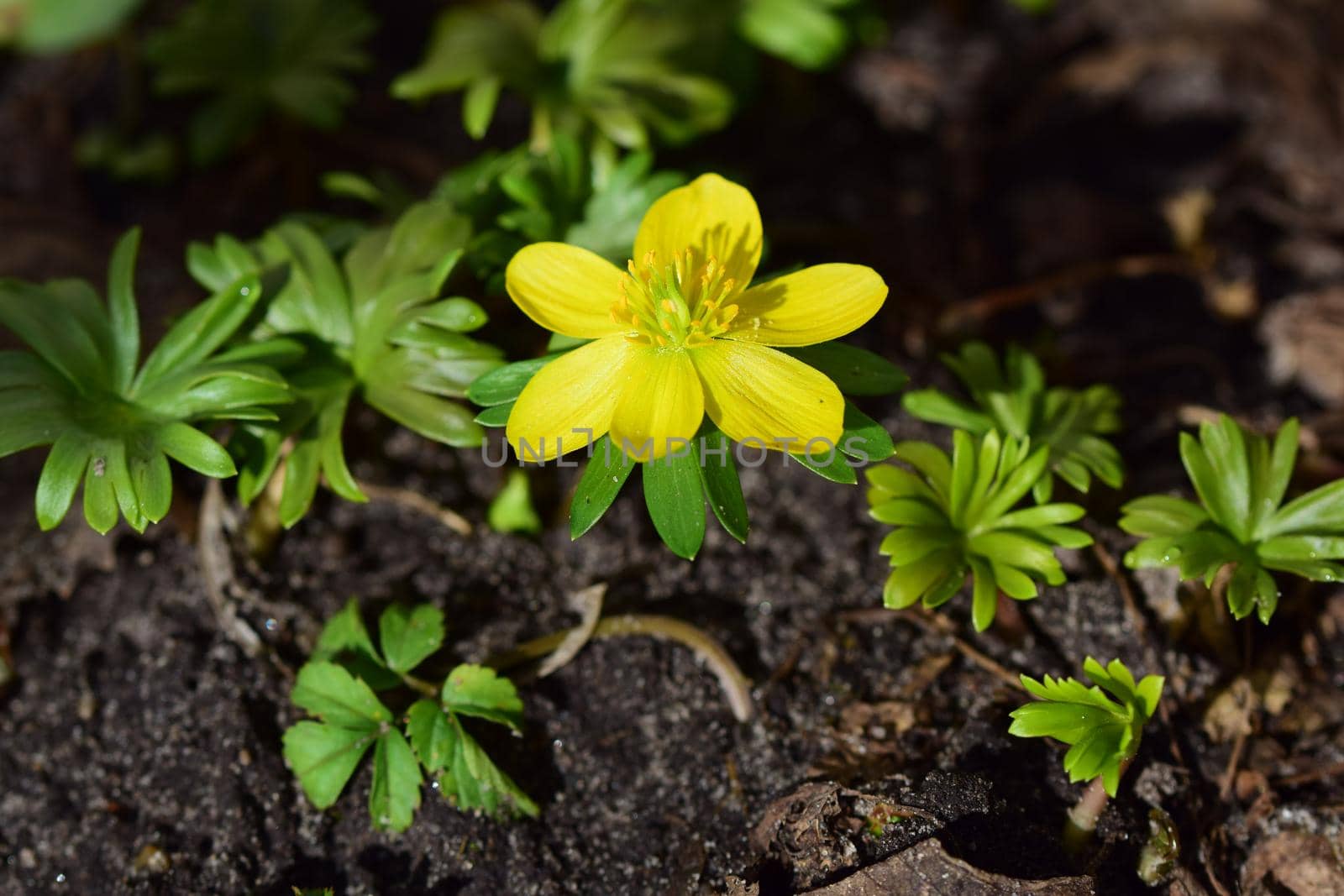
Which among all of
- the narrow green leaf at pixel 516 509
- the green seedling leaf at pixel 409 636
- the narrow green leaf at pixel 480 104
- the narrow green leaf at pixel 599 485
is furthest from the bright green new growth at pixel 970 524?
the narrow green leaf at pixel 480 104

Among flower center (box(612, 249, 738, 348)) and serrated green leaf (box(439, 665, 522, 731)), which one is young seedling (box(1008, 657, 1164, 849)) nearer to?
flower center (box(612, 249, 738, 348))

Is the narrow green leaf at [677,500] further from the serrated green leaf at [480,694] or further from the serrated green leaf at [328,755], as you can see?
the serrated green leaf at [328,755]

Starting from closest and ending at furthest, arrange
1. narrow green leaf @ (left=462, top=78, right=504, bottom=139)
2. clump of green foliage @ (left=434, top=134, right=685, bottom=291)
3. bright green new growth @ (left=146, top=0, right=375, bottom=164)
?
1. clump of green foliage @ (left=434, top=134, right=685, bottom=291)
2. narrow green leaf @ (left=462, top=78, right=504, bottom=139)
3. bright green new growth @ (left=146, top=0, right=375, bottom=164)

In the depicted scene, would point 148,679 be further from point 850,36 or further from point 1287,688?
point 850,36

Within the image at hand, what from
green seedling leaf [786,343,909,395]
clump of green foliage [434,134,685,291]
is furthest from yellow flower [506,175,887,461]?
clump of green foliage [434,134,685,291]

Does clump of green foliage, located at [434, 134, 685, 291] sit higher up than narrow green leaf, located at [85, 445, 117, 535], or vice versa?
clump of green foliage, located at [434, 134, 685, 291]

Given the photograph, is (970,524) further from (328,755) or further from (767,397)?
(328,755)

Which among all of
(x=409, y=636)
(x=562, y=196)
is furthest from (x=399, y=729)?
(x=562, y=196)
